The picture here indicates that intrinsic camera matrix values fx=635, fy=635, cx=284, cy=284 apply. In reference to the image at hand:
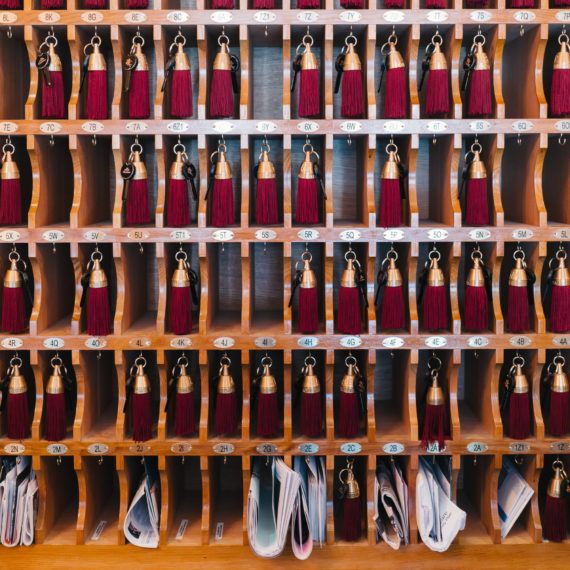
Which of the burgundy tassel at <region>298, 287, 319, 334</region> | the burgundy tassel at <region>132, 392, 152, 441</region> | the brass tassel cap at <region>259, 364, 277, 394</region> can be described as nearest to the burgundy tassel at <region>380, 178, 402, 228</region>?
the burgundy tassel at <region>298, 287, 319, 334</region>

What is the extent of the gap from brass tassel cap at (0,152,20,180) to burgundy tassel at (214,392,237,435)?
1174 millimetres

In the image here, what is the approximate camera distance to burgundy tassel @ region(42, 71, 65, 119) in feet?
8.07

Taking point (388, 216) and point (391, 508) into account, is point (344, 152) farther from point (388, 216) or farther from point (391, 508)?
point (391, 508)

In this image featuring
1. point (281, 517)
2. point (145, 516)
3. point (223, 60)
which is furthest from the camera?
point (145, 516)

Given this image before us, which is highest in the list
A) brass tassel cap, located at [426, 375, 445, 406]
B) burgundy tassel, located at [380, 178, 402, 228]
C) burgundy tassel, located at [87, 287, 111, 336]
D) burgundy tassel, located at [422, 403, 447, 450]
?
burgundy tassel, located at [380, 178, 402, 228]

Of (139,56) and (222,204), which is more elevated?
(139,56)

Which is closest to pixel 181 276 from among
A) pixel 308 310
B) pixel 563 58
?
pixel 308 310

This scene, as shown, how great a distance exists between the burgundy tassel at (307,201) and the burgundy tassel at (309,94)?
0.26 metres

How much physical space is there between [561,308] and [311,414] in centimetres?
106

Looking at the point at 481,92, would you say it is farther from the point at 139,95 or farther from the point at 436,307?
the point at 139,95

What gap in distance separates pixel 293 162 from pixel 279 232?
0.55 m

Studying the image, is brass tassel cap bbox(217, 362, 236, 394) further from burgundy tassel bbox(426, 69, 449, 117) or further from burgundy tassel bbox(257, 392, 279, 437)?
burgundy tassel bbox(426, 69, 449, 117)

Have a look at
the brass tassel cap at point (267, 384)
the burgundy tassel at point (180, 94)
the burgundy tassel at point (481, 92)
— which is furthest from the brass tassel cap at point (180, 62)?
the brass tassel cap at point (267, 384)

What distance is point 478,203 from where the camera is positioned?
8.09 ft
